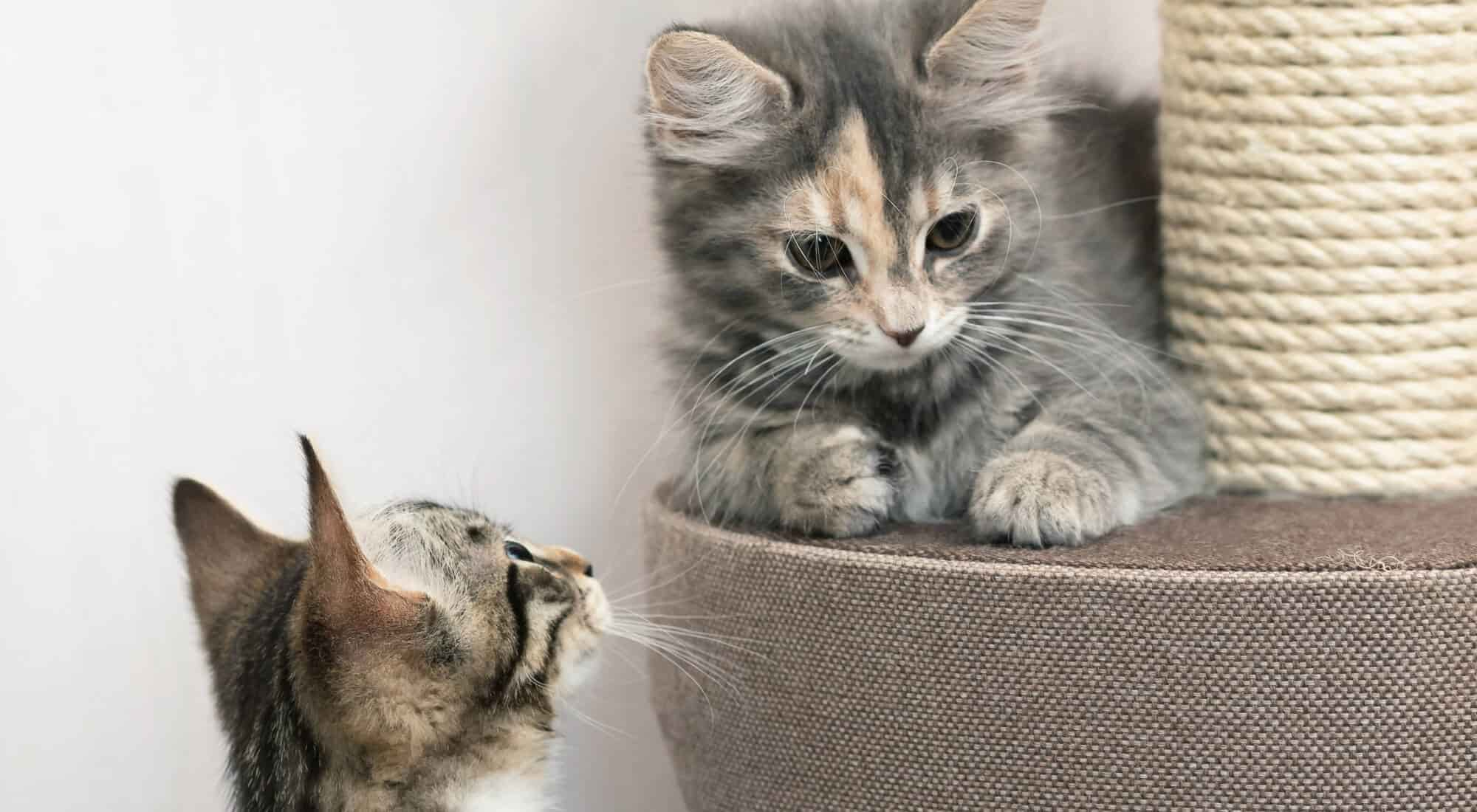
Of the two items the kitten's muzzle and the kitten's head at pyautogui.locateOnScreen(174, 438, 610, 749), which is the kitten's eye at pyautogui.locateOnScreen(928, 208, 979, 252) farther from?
the kitten's head at pyautogui.locateOnScreen(174, 438, 610, 749)

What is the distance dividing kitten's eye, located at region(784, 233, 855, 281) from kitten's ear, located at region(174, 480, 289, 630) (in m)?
0.56

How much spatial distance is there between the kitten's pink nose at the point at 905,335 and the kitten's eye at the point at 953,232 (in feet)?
0.35

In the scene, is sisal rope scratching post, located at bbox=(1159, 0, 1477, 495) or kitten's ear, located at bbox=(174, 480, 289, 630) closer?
kitten's ear, located at bbox=(174, 480, 289, 630)

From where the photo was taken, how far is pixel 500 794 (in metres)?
1.07

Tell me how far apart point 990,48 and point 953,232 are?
187mm

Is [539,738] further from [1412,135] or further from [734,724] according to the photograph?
[1412,135]

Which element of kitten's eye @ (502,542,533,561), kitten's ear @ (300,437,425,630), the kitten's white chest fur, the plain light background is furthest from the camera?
the plain light background

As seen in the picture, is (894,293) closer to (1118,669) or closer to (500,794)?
(1118,669)

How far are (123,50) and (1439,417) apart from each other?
5.02 ft

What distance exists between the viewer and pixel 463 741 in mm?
1038

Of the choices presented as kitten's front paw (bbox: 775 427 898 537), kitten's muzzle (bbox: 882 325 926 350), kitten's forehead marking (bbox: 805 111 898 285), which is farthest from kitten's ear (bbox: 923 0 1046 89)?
kitten's front paw (bbox: 775 427 898 537)

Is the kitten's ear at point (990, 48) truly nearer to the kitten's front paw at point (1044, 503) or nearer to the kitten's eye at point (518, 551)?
the kitten's front paw at point (1044, 503)

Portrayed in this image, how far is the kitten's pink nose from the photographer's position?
128 cm

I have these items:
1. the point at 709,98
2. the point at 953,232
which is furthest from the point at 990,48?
the point at 709,98
